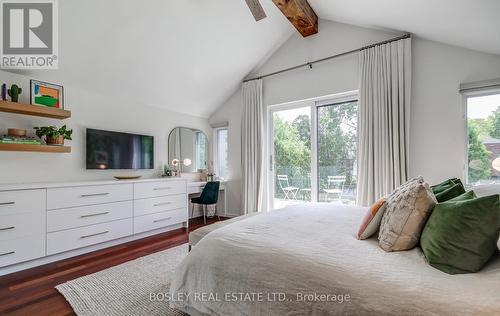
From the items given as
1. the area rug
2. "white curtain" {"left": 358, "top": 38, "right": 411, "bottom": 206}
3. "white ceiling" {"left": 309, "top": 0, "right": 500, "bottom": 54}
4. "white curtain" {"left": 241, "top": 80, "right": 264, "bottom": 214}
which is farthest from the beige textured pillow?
"white curtain" {"left": 241, "top": 80, "right": 264, "bottom": 214}

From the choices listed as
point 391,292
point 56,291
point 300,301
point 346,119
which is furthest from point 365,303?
point 346,119

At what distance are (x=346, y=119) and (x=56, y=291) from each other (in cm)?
379

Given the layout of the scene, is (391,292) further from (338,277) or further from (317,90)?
(317,90)

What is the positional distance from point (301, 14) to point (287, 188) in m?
2.62

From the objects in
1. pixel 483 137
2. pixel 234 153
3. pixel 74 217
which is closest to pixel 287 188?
pixel 234 153

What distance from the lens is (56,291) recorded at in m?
1.97

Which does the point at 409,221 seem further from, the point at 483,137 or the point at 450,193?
the point at 483,137

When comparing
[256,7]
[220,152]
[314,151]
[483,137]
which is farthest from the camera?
[220,152]

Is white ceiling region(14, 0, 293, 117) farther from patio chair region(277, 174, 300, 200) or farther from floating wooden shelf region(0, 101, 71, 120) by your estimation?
patio chair region(277, 174, 300, 200)

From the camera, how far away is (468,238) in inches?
39.0

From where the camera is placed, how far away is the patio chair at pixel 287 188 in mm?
4024

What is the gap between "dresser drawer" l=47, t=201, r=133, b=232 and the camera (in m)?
2.52

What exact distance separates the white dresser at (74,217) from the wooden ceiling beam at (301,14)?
2889mm

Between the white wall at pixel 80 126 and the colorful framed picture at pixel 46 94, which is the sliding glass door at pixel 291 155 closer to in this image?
the white wall at pixel 80 126
